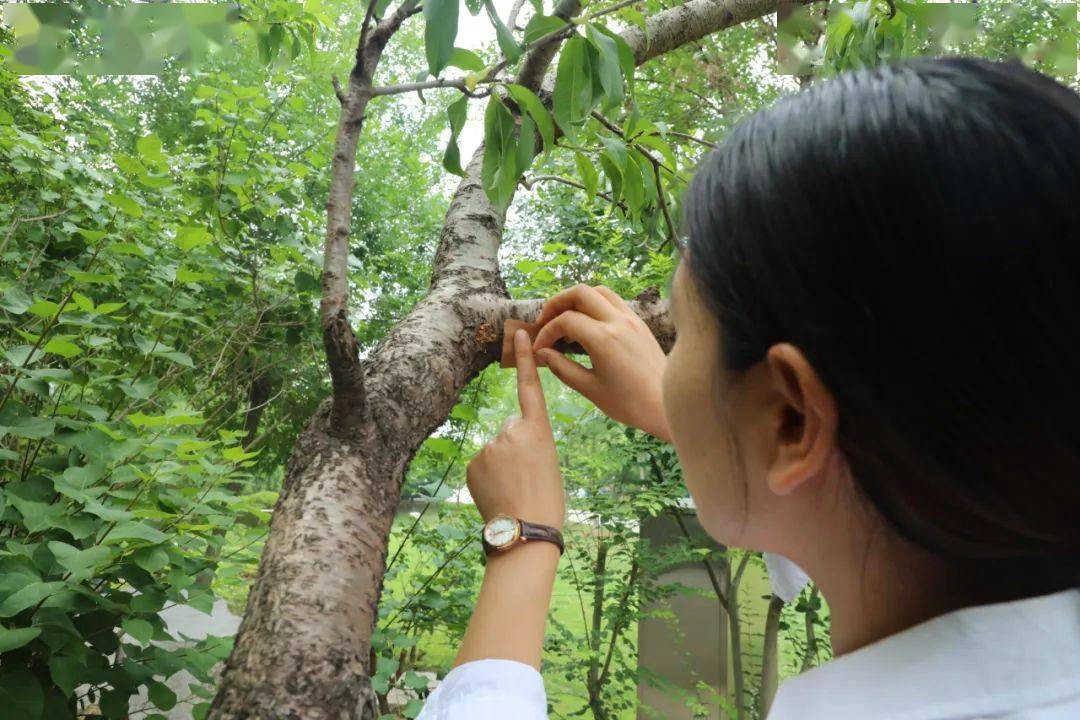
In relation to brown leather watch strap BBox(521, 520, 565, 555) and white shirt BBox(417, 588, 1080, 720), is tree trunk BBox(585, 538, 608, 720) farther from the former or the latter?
white shirt BBox(417, 588, 1080, 720)

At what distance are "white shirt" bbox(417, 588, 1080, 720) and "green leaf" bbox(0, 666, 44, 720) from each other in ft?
2.98

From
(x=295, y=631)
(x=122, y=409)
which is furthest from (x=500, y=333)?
(x=122, y=409)

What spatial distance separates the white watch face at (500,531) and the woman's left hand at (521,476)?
0.05ft

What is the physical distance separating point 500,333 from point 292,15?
928 mm

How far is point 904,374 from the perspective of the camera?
13.5 inches

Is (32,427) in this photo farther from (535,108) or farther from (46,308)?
(535,108)

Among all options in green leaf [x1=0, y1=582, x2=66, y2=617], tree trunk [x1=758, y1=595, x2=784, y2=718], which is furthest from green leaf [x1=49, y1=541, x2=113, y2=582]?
tree trunk [x1=758, y1=595, x2=784, y2=718]

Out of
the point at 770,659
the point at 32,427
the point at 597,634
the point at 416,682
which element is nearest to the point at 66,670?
the point at 32,427

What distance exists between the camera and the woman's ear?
0.37m

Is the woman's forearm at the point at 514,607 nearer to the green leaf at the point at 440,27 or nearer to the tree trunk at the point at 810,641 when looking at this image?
the green leaf at the point at 440,27

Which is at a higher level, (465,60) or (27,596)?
(465,60)

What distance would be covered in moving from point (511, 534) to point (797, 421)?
32 cm

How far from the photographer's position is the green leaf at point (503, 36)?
23.6 inches

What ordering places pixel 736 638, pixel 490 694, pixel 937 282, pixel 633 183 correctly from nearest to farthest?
1. pixel 937 282
2. pixel 490 694
3. pixel 633 183
4. pixel 736 638
